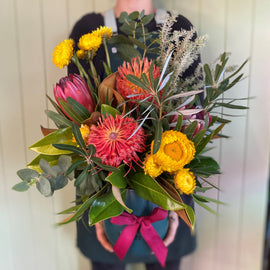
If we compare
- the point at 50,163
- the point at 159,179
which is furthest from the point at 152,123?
the point at 50,163

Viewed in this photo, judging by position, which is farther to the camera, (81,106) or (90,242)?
(90,242)

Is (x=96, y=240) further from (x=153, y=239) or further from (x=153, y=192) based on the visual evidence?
(x=153, y=192)

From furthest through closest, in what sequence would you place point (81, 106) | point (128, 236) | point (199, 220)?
point (199, 220), point (128, 236), point (81, 106)

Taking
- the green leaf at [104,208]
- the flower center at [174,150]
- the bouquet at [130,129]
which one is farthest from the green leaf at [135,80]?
the green leaf at [104,208]

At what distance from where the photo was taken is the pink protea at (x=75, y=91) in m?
0.49

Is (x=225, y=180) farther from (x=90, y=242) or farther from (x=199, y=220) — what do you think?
(x=90, y=242)

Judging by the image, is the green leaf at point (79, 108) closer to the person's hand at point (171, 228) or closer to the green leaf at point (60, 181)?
the green leaf at point (60, 181)

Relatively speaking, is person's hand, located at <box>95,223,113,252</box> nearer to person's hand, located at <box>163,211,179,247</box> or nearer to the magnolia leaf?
person's hand, located at <box>163,211,179,247</box>

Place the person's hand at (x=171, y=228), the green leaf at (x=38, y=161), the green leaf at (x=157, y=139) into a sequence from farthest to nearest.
A: the person's hand at (x=171, y=228), the green leaf at (x=38, y=161), the green leaf at (x=157, y=139)

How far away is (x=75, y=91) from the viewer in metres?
0.49

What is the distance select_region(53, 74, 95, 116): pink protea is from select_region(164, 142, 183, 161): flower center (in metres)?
0.16

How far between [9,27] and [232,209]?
0.87 meters

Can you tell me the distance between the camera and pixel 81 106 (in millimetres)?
487

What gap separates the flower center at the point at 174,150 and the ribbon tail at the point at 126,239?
8.5 inches
